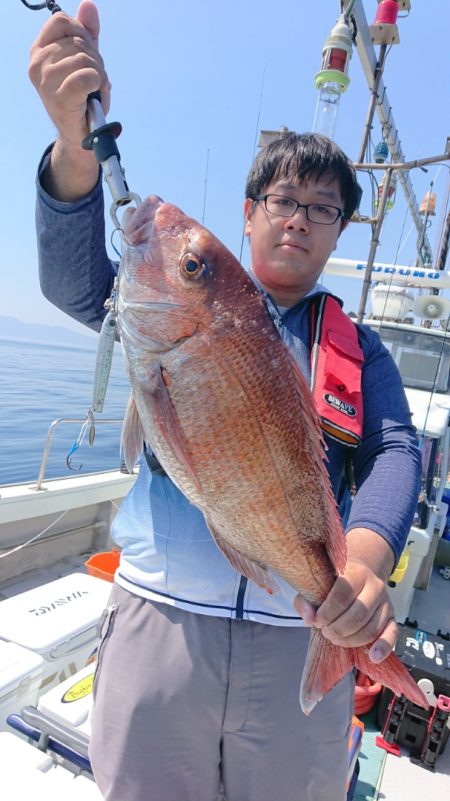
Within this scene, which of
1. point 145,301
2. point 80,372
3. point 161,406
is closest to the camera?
point 161,406

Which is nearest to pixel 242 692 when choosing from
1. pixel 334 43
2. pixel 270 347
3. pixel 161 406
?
pixel 161 406

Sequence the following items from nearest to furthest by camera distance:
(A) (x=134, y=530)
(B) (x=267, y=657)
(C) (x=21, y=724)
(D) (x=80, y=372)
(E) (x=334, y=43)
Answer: (B) (x=267, y=657)
(A) (x=134, y=530)
(C) (x=21, y=724)
(E) (x=334, y=43)
(D) (x=80, y=372)

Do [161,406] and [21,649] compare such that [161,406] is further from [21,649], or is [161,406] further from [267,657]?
[21,649]

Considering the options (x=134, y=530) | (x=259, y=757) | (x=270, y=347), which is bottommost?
(x=259, y=757)

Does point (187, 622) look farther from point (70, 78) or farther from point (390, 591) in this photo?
point (390, 591)

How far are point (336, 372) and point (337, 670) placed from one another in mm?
950

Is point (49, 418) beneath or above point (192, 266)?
beneath

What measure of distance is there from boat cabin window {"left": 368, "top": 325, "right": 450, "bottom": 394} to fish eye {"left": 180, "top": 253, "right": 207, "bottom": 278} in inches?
255

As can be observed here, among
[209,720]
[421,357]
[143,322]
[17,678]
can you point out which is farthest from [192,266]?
[421,357]

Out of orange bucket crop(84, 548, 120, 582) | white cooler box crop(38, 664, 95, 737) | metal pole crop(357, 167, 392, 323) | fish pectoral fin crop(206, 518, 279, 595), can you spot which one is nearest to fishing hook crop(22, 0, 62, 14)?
fish pectoral fin crop(206, 518, 279, 595)

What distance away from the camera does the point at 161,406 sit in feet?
4.73

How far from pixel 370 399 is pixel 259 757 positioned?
4.05 ft

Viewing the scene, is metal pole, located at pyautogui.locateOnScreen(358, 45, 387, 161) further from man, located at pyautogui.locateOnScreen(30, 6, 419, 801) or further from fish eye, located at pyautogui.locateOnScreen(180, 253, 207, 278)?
fish eye, located at pyautogui.locateOnScreen(180, 253, 207, 278)

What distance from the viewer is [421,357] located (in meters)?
7.64
